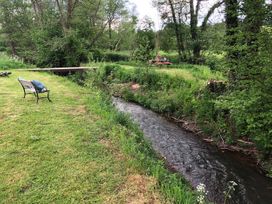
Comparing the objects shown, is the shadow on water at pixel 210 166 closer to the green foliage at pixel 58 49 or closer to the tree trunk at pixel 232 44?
the tree trunk at pixel 232 44

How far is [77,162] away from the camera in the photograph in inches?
175

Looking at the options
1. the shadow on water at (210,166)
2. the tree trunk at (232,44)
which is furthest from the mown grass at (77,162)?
the tree trunk at (232,44)

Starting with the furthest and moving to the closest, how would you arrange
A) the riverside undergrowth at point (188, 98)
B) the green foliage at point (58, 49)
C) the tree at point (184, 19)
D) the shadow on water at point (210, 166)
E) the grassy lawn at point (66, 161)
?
the tree at point (184, 19)
the green foliage at point (58, 49)
the riverside undergrowth at point (188, 98)
the shadow on water at point (210, 166)
the grassy lawn at point (66, 161)

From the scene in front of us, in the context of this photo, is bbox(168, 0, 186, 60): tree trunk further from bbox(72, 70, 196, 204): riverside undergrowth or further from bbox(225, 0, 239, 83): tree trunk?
bbox(72, 70, 196, 204): riverside undergrowth

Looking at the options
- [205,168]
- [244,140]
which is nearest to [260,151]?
[244,140]

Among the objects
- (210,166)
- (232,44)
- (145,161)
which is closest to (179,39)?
(232,44)

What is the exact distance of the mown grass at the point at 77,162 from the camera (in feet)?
11.7

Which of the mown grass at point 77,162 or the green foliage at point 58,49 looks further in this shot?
the green foliage at point 58,49

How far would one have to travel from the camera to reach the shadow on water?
5151 millimetres

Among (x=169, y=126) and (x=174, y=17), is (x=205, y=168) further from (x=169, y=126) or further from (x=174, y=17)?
(x=174, y=17)

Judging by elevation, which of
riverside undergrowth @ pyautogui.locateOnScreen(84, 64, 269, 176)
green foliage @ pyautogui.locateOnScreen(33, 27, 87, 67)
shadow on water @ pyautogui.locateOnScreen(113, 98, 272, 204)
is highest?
green foliage @ pyautogui.locateOnScreen(33, 27, 87, 67)

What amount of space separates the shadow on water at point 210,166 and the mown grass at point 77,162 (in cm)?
94

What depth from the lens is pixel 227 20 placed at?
8227 millimetres

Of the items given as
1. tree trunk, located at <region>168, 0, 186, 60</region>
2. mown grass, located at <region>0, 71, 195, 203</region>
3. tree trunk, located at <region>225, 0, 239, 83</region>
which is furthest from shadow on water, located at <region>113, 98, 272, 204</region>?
tree trunk, located at <region>168, 0, 186, 60</region>
